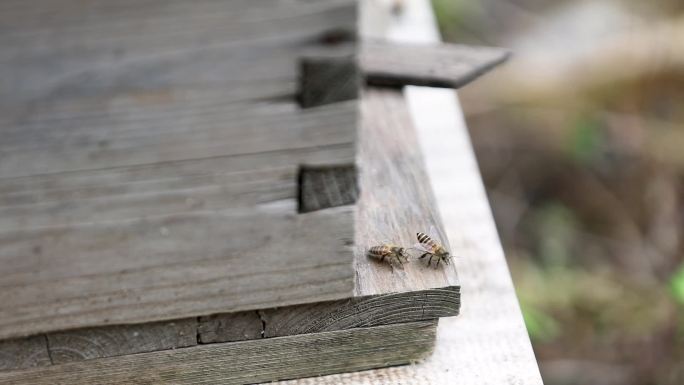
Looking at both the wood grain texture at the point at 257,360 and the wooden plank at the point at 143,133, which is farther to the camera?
the wood grain texture at the point at 257,360

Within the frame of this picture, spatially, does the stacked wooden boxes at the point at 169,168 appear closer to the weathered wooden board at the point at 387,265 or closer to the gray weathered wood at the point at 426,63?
the weathered wooden board at the point at 387,265

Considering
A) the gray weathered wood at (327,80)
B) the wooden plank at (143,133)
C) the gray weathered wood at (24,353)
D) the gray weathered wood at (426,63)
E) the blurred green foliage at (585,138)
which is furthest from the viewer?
the blurred green foliage at (585,138)

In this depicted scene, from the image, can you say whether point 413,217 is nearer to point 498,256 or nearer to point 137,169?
point 498,256

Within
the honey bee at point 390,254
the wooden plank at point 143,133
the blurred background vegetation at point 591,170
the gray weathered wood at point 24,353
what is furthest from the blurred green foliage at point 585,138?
the gray weathered wood at point 24,353

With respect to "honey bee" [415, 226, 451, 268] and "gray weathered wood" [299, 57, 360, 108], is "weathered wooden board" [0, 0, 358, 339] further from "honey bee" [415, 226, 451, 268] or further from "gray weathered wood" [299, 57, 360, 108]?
"honey bee" [415, 226, 451, 268]

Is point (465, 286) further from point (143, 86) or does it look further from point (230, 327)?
point (143, 86)

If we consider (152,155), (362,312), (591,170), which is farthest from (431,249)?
(591,170)

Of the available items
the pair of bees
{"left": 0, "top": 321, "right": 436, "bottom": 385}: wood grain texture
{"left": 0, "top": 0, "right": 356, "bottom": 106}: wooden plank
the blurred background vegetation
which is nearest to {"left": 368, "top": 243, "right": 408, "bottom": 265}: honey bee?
the pair of bees
